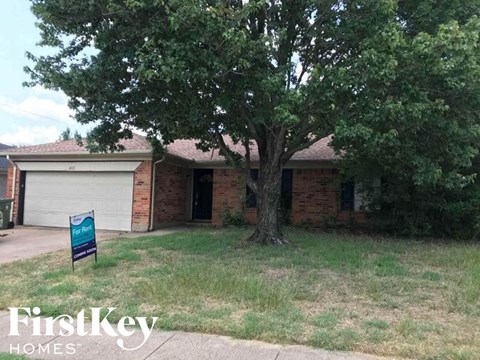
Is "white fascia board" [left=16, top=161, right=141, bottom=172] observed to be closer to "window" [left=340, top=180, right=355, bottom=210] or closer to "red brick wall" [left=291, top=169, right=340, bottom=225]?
"red brick wall" [left=291, top=169, right=340, bottom=225]

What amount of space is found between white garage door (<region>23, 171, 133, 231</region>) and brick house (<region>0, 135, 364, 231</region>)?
35 mm

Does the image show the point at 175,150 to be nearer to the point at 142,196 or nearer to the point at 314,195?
the point at 142,196

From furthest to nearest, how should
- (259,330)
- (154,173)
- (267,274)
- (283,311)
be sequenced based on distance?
(154,173) → (267,274) → (283,311) → (259,330)

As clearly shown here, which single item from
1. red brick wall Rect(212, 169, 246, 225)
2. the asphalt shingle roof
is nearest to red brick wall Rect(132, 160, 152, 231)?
the asphalt shingle roof

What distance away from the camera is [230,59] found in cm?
769

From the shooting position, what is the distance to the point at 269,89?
794cm

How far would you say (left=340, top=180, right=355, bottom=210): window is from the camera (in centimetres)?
1664

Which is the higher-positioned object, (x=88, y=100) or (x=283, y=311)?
(x=88, y=100)

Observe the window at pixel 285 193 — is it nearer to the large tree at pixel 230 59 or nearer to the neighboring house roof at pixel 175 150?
the neighboring house roof at pixel 175 150

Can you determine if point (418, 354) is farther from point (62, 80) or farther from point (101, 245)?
A: point (101, 245)

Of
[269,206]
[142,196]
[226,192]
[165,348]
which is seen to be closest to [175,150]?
[226,192]

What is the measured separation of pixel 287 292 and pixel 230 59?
12.9ft

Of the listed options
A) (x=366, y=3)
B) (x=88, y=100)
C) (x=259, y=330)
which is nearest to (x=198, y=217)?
(x=88, y=100)

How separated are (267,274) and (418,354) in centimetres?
372
